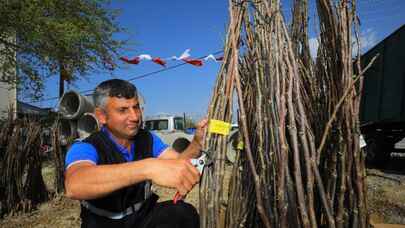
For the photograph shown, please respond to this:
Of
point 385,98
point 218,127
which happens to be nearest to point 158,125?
point 385,98

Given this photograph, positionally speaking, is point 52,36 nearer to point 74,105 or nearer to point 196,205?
point 74,105

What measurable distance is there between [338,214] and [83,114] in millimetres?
8291

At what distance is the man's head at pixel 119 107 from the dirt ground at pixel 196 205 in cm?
264

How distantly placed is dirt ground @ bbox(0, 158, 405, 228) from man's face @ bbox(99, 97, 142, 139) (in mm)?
2653

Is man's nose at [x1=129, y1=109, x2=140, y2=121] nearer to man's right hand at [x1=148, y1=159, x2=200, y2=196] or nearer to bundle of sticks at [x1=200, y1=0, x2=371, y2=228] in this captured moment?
bundle of sticks at [x1=200, y1=0, x2=371, y2=228]

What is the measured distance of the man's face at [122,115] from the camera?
1.94 meters

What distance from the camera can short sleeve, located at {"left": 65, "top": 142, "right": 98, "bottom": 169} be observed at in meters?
1.75

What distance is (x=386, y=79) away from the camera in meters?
6.68

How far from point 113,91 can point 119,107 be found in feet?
0.36

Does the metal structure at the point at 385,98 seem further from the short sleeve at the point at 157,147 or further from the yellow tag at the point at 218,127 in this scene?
the yellow tag at the point at 218,127

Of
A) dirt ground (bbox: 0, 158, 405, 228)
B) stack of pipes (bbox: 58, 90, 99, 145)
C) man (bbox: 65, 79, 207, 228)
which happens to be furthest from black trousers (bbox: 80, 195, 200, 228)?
stack of pipes (bbox: 58, 90, 99, 145)

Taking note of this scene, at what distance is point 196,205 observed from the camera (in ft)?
14.7

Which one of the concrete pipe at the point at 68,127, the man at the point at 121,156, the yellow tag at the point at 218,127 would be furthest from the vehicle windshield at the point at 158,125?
the yellow tag at the point at 218,127

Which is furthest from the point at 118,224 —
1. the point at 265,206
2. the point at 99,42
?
the point at 99,42
